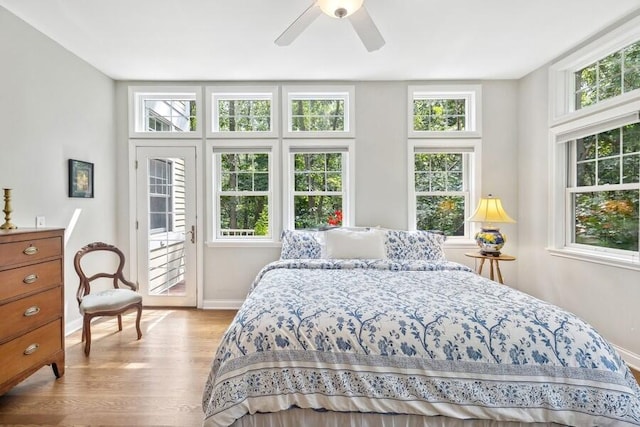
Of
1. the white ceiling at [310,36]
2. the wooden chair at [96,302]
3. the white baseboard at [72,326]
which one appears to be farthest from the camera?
the white baseboard at [72,326]

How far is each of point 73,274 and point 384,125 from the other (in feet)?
11.9

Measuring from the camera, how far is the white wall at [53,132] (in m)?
2.46

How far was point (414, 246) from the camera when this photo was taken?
3217mm

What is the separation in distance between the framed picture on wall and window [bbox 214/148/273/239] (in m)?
1.26

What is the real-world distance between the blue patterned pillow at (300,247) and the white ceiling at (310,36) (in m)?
1.81

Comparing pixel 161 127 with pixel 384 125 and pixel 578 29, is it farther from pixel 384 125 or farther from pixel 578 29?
pixel 578 29

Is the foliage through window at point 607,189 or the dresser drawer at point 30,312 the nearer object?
the dresser drawer at point 30,312

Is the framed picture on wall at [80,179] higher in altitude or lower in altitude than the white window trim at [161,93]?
lower

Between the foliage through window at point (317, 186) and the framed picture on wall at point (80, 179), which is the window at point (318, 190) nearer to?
the foliage through window at point (317, 186)

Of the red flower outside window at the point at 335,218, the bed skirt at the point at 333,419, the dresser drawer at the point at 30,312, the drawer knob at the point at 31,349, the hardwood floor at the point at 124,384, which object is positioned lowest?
the hardwood floor at the point at 124,384

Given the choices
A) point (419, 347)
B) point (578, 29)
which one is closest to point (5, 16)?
point (419, 347)

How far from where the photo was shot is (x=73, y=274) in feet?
10.1

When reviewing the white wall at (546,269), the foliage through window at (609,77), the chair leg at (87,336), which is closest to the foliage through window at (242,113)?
the chair leg at (87,336)

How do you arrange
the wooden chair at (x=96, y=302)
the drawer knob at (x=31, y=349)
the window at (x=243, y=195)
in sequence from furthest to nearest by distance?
the window at (x=243, y=195) < the wooden chair at (x=96, y=302) < the drawer knob at (x=31, y=349)
